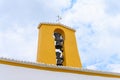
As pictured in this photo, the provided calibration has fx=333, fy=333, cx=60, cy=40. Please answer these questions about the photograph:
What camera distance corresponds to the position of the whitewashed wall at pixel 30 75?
33.1 feet

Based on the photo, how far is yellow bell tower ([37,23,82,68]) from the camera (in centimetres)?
1429

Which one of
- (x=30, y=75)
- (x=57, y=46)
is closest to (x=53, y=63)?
(x=57, y=46)

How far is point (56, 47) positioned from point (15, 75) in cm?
477

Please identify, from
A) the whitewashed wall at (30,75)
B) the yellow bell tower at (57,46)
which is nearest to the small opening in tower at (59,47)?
the yellow bell tower at (57,46)

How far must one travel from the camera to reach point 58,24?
15188 mm

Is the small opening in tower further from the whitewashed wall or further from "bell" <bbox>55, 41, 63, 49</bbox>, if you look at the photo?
the whitewashed wall

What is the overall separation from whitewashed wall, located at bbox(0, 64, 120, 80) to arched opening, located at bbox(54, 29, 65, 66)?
10.4ft

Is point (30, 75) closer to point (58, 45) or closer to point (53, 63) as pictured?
point (53, 63)

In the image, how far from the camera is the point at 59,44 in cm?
1485

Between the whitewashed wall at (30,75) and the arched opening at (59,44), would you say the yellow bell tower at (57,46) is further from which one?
the whitewashed wall at (30,75)

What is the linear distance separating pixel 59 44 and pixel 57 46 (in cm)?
17

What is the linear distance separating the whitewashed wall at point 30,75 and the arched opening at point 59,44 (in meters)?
3.18

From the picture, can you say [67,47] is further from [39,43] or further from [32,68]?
[32,68]

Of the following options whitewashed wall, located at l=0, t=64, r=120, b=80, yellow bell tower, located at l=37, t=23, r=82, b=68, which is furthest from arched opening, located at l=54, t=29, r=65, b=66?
whitewashed wall, located at l=0, t=64, r=120, b=80
